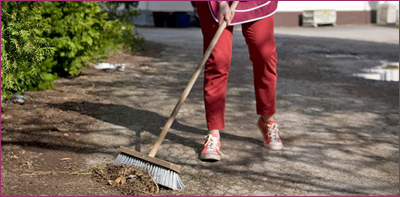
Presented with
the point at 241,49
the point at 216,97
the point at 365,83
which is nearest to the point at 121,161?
the point at 216,97

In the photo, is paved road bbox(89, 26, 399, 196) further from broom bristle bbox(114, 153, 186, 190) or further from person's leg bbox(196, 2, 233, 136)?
person's leg bbox(196, 2, 233, 136)

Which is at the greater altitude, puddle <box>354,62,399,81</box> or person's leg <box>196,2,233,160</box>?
person's leg <box>196,2,233,160</box>

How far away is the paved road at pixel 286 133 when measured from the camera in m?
3.23

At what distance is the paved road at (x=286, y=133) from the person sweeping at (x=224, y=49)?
10.0 inches

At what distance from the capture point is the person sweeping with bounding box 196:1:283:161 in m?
3.56

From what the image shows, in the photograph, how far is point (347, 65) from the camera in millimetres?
8219

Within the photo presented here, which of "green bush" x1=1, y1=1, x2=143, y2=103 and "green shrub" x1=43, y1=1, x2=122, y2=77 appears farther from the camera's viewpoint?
"green shrub" x1=43, y1=1, x2=122, y2=77

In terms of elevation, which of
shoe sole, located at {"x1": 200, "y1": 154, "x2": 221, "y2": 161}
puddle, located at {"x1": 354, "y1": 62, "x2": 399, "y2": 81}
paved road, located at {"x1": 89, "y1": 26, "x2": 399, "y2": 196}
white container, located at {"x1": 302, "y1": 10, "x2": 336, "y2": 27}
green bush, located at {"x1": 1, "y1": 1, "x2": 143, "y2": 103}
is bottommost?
white container, located at {"x1": 302, "y1": 10, "x2": 336, "y2": 27}

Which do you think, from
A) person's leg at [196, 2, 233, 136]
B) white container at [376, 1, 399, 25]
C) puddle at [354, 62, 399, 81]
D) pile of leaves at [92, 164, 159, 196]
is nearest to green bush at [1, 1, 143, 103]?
person's leg at [196, 2, 233, 136]

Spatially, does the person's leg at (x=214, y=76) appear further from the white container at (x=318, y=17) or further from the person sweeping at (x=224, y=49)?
the white container at (x=318, y=17)

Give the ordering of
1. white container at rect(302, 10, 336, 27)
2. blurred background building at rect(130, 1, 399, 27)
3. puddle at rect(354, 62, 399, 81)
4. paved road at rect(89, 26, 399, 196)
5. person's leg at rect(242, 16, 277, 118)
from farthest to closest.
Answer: white container at rect(302, 10, 336, 27) → blurred background building at rect(130, 1, 399, 27) → puddle at rect(354, 62, 399, 81) → person's leg at rect(242, 16, 277, 118) → paved road at rect(89, 26, 399, 196)

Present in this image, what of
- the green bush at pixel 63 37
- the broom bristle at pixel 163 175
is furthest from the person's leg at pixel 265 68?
the green bush at pixel 63 37

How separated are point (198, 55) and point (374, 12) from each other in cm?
1512

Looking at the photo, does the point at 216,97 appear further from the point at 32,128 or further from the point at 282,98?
the point at 282,98
